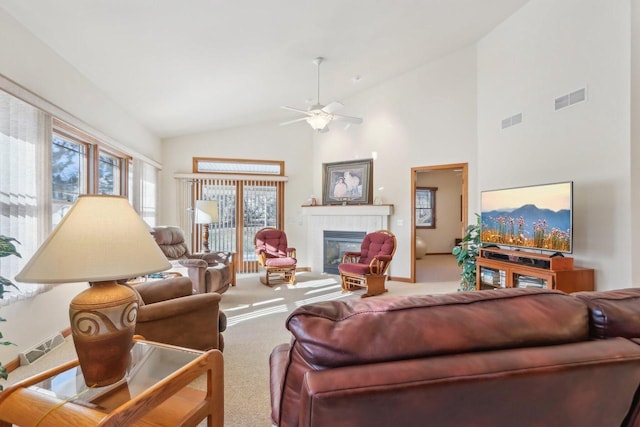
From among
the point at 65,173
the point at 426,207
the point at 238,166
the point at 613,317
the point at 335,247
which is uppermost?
the point at 238,166

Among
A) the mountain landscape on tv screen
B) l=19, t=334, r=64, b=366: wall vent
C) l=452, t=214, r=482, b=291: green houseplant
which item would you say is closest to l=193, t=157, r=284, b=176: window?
l=452, t=214, r=482, b=291: green houseplant

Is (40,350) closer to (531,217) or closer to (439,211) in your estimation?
(531,217)

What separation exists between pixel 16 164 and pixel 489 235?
15.6 feet

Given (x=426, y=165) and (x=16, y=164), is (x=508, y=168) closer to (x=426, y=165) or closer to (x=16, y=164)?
(x=426, y=165)

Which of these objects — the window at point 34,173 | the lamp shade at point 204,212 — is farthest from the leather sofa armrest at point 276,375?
the lamp shade at point 204,212

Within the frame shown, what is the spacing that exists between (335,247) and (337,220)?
0.54 metres

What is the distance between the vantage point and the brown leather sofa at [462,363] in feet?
2.23

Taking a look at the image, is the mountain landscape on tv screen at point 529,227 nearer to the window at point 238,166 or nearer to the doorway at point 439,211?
A: the window at point 238,166

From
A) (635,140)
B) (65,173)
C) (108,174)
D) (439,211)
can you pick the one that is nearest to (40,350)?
(65,173)

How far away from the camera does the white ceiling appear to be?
8.05 feet

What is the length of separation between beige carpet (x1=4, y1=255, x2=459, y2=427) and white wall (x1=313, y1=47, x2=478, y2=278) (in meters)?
1.28

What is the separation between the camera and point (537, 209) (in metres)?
3.28

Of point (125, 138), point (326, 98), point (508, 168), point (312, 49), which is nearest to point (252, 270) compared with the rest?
point (125, 138)

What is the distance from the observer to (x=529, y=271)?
10.5 ft
